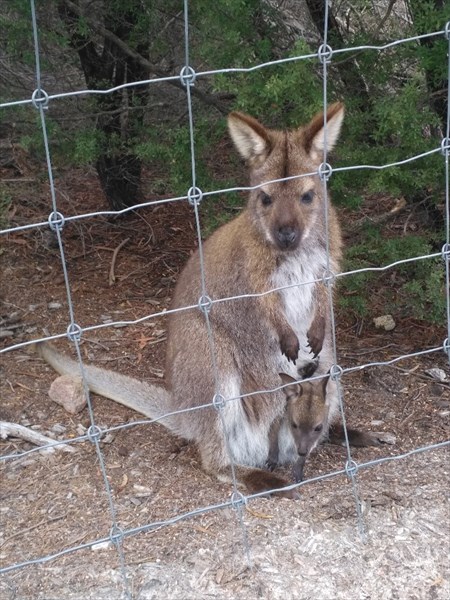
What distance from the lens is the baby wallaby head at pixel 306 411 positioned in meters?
3.99

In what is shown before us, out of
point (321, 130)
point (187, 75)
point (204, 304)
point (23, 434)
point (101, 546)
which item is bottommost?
point (101, 546)

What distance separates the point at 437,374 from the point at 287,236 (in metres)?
1.74

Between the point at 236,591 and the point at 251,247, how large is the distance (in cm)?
159

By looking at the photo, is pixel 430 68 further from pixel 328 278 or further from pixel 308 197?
pixel 328 278

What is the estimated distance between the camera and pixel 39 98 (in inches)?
103

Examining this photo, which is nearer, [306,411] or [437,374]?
[306,411]

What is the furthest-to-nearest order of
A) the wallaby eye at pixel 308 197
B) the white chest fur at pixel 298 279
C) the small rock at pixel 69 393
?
the small rock at pixel 69 393 → the white chest fur at pixel 298 279 → the wallaby eye at pixel 308 197

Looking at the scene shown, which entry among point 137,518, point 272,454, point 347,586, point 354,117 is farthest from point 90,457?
point 354,117

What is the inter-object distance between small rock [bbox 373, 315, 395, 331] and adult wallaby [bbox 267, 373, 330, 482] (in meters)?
1.46

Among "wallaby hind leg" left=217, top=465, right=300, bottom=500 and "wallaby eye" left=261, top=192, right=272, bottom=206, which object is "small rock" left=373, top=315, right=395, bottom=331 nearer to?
"wallaby hind leg" left=217, top=465, right=300, bottom=500

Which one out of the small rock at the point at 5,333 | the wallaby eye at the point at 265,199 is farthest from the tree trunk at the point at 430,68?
the small rock at the point at 5,333

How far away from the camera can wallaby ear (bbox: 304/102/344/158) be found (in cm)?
353

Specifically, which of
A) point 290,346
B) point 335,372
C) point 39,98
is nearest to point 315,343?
point 290,346

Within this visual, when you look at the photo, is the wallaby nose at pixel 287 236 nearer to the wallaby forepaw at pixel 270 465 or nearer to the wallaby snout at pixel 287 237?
the wallaby snout at pixel 287 237
